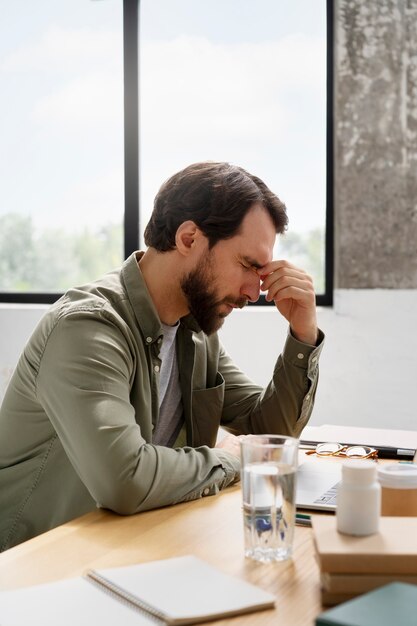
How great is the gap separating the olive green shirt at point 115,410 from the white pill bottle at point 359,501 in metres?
0.41

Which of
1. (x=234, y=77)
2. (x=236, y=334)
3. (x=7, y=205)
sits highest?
(x=234, y=77)

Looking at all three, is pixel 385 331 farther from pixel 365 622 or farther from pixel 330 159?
pixel 365 622

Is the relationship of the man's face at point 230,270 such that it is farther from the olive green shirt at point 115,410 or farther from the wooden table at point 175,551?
the wooden table at point 175,551

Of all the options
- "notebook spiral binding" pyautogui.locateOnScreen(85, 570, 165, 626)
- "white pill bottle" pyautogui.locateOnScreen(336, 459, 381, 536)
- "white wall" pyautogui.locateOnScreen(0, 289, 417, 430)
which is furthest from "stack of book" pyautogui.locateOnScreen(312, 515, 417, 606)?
"white wall" pyautogui.locateOnScreen(0, 289, 417, 430)

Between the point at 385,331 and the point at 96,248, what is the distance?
1.49m

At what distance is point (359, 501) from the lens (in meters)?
0.87

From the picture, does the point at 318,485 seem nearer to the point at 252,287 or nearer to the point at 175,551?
the point at 175,551

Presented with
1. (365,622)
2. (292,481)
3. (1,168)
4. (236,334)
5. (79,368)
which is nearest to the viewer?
(365,622)

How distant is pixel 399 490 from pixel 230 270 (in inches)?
29.5

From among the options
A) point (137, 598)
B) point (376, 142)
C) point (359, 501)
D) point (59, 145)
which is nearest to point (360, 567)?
point (359, 501)

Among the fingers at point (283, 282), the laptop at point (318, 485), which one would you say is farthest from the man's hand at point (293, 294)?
the laptop at point (318, 485)

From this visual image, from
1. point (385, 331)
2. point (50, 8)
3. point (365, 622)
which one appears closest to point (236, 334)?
Result: point (385, 331)

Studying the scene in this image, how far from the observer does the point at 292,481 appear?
3.16 feet

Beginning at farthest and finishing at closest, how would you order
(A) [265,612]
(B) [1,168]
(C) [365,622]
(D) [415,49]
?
(B) [1,168], (D) [415,49], (A) [265,612], (C) [365,622]
